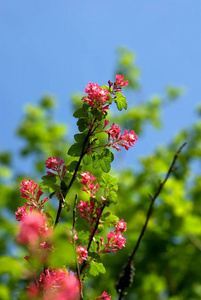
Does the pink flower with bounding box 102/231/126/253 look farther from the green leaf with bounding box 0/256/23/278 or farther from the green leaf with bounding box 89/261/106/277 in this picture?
the green leaf with bounding box 0/256/23/278

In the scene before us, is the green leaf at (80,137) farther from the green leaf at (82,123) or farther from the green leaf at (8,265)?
the green leaf at (8,265)

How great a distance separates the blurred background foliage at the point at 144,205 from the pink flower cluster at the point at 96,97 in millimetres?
772

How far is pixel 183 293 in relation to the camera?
231 inches

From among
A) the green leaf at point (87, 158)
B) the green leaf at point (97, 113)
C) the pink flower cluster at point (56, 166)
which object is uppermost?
the green leaf at point (97, 113)

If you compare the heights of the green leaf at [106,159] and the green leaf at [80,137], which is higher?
the green leaf at [80,137]

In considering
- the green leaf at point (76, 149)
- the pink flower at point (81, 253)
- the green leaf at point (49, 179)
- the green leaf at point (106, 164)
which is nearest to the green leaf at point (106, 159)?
the green leaf at point (106, 164)

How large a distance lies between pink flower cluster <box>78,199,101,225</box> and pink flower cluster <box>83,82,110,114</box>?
1.17ft

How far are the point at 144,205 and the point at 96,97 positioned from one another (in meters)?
4.93

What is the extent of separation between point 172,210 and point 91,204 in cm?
419

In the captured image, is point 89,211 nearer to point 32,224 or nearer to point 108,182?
point 108,182

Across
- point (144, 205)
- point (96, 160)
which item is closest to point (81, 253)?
point (96, 160)

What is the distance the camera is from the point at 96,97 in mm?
1343

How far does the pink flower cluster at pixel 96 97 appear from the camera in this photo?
1333mm

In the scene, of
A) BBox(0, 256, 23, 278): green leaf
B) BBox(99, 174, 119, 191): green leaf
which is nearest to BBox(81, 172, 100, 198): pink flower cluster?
BBox(99, 174, 119, 191): green leaf
